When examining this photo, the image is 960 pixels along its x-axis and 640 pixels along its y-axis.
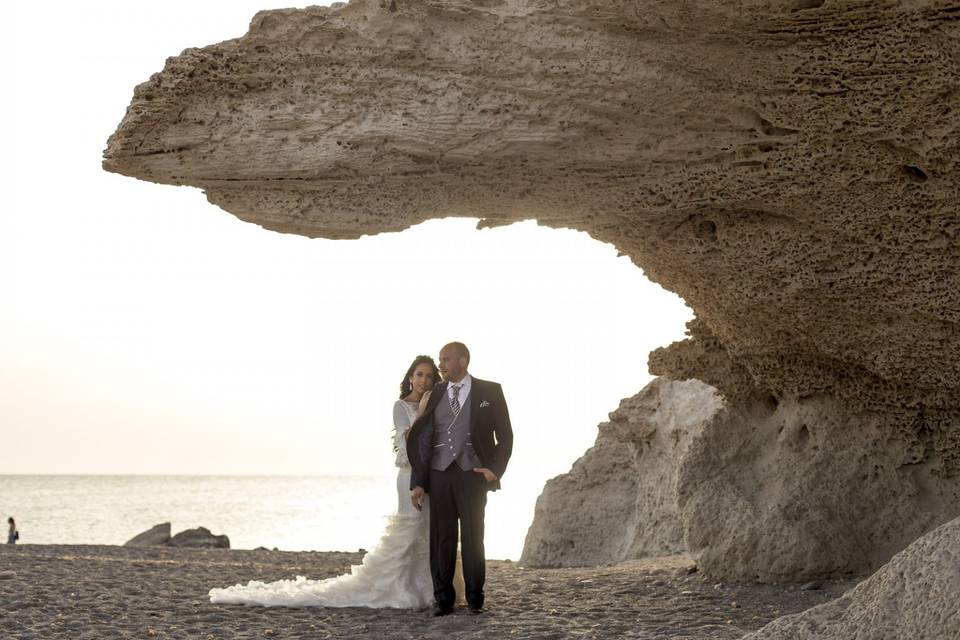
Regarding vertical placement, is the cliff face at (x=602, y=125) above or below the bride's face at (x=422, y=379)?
above

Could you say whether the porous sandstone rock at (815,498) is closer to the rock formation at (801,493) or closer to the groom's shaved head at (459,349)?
the rock formation at (801,493)

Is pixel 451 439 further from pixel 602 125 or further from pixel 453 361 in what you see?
pixel 602 125

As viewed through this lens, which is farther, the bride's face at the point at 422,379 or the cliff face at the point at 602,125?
the bride's face at the point at 422,379

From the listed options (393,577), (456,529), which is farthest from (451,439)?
(393,577)

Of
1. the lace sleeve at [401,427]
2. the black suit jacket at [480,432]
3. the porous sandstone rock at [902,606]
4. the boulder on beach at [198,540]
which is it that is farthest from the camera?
the boulder on beach at [198,540]

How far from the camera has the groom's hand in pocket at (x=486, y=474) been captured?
7836 millimetres

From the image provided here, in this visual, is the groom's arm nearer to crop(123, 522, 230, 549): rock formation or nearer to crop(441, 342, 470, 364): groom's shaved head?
crop(441, 342, 470, 364): groom's shaved head

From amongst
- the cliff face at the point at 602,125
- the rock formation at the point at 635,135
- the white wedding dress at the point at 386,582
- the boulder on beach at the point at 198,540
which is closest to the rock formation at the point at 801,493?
the rock formation at the point at 635,135

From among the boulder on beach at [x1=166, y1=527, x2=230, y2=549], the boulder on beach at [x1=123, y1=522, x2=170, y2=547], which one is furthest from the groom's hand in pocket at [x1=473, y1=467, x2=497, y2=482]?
the boulder on beach at [x1=123, y1=522, x2=170, y2=547]

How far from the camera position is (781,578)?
8.83m

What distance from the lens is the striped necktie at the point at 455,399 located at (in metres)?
7.97

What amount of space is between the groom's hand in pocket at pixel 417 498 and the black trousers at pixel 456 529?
0.16 meters

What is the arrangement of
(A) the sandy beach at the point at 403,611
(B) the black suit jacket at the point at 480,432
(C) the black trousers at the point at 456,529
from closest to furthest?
(A) the sandy beach at the point at 403,611, (C) the black trousers at the point at 456,529, (B) the black suit jacket at the point at 480,432

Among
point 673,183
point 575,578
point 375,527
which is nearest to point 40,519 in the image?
point 375,527
